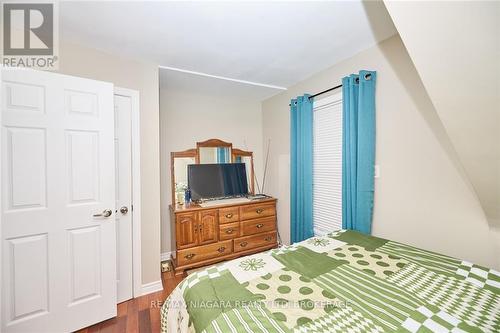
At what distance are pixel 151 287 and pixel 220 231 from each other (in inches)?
37.9

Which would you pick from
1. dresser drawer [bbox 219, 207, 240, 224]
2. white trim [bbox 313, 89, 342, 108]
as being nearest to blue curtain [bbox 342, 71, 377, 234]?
white trim [bbox 313, 89, 342, 108]

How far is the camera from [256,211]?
301 cm

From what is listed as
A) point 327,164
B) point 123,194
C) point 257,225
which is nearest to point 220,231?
point 257,225

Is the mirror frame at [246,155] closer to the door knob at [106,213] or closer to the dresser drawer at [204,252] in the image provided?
the dresser drawer at [204,252]

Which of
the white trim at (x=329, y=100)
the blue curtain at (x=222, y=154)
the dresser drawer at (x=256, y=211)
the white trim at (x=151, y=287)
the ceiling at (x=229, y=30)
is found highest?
the ceiling at (x=229, y=30)

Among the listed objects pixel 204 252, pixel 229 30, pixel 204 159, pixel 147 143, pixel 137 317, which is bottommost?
pixel 137 317

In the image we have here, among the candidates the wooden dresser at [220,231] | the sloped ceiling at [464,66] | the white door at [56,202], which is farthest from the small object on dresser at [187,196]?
the sloped ceiling at [464,66]

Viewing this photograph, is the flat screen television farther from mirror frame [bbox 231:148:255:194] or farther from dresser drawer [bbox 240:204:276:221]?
dresser drawer [bbox 240:204:276:221]

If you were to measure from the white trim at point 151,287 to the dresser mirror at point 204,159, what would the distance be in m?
1.00

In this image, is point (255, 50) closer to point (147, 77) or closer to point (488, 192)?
point (147, 77)

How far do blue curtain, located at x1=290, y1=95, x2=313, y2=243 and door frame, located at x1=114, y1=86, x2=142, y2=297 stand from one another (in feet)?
6.28

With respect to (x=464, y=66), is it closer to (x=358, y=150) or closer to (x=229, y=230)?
(x=358, y=150)

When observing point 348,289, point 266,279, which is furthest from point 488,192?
point 266,279

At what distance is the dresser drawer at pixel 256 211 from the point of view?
2903 millimetres
